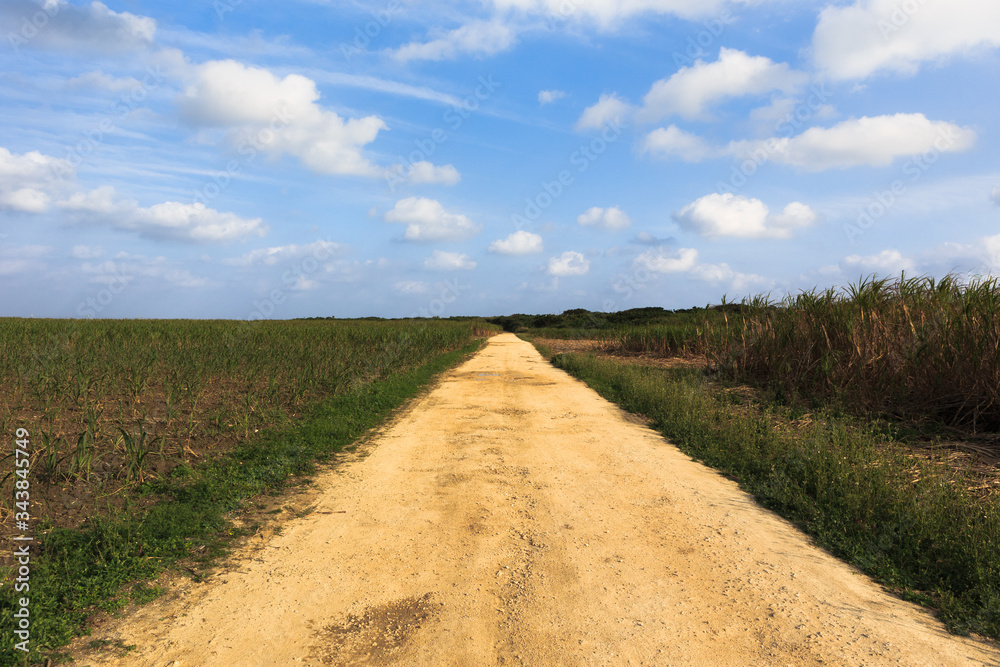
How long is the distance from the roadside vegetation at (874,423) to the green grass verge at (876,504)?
2 cm

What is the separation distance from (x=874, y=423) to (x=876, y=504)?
12.0ft

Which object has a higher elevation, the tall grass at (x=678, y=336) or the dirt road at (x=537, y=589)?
the tall grass at (x=678, y=336)

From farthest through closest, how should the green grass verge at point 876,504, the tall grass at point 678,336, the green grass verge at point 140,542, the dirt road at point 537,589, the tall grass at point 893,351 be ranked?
the tall grass at point 678,336, the tall grass at point 893,351, the green grass verge at point 876,504, the green grass verge at point 140,542, the dirt road at point 537,589

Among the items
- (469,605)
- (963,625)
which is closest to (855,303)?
(963,625)

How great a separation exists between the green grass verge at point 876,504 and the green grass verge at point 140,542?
5.34 m

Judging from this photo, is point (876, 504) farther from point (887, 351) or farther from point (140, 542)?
point (140, 542)

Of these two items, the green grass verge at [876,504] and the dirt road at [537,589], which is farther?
the green grass verge at [876,504]

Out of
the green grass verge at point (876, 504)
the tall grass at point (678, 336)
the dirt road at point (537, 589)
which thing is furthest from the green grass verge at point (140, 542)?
the tall grass at point (678, 336)

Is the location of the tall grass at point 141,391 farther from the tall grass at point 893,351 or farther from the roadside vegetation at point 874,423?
the tall grass at point 893,351

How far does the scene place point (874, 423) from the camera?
24.9 feet

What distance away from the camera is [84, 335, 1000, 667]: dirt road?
9.11ft

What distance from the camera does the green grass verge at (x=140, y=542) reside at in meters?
→ 3.02

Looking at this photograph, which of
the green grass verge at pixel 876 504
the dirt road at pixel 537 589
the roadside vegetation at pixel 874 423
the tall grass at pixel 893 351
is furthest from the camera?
the tall grass at pixel 893 351

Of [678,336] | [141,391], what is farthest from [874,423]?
[678,336]
